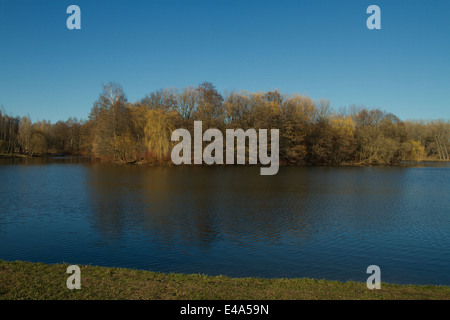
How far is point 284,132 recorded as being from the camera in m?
50.1

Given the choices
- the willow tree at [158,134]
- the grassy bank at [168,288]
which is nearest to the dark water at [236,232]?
the grassy bank at [168,288]

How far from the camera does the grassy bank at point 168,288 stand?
17.2 feet

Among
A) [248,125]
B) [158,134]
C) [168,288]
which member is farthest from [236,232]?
[248,125]

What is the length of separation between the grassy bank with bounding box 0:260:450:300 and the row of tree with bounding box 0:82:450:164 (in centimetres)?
3773

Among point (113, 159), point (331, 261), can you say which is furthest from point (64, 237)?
point (113, 159)

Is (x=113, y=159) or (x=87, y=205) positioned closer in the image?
(x=87, y=205)

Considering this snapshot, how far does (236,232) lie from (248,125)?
126ft

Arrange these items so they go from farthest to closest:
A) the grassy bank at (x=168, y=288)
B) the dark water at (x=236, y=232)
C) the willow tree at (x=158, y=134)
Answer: the willow tree at (x=158, y=134)
the dark water at (x=236, y=232)
the grassy bank at (x=168, y=288)

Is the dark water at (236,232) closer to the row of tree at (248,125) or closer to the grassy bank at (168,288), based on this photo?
the grassy bank at (168,288)

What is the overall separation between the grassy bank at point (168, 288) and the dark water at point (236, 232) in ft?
5.05

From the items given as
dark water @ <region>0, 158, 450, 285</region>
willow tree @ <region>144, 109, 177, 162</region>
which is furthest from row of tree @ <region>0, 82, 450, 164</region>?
dark water @ <region>0, 158, 450, 285</region>

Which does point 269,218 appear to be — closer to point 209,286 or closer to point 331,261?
point 331,261

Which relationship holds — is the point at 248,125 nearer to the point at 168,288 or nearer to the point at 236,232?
the point at 236,232
